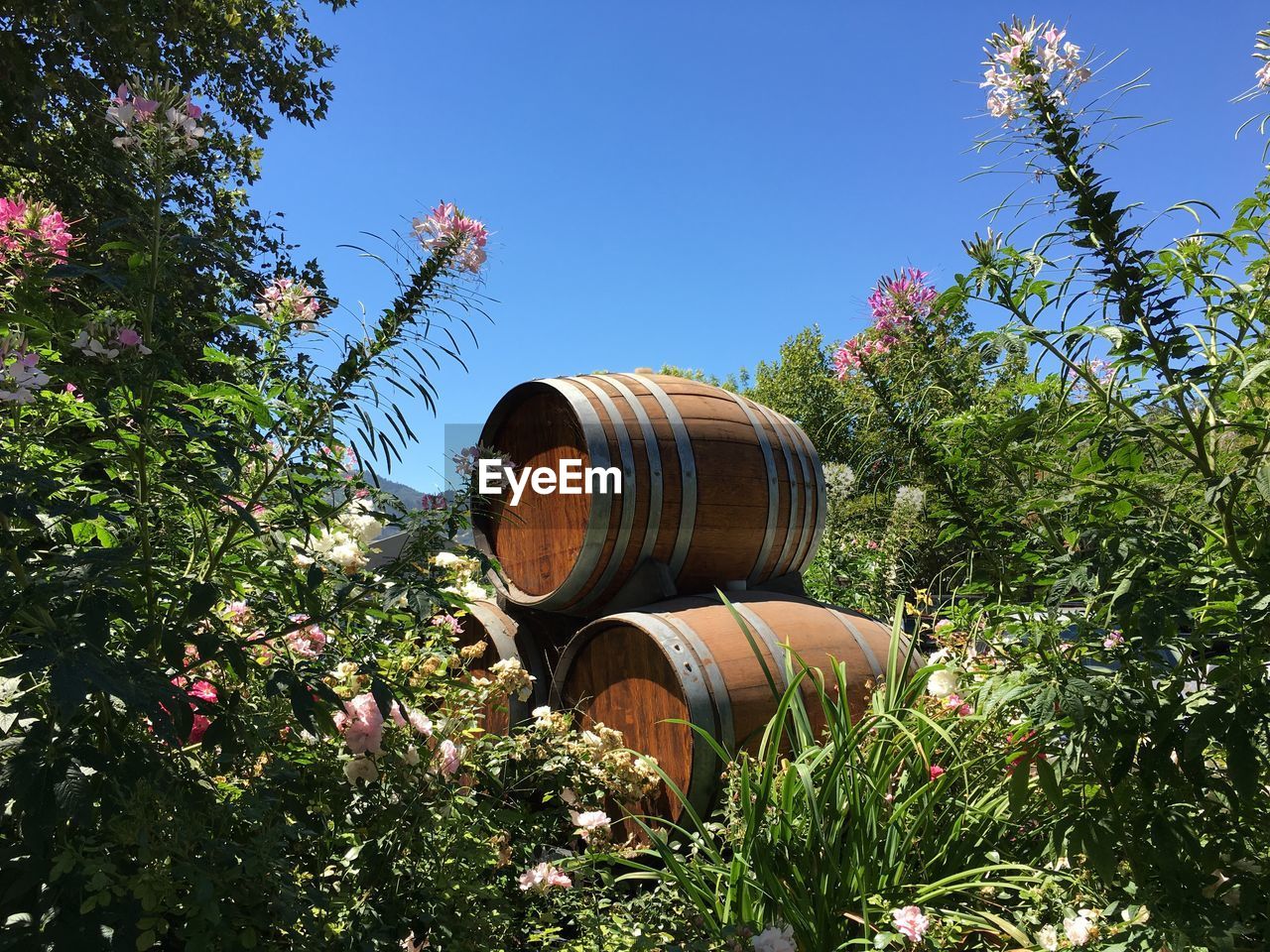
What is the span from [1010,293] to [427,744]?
1.57m

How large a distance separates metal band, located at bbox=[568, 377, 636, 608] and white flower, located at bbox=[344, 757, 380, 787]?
5.72ft

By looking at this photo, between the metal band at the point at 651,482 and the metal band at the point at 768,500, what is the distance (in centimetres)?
60

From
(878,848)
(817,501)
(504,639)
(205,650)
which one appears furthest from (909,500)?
(205,650)

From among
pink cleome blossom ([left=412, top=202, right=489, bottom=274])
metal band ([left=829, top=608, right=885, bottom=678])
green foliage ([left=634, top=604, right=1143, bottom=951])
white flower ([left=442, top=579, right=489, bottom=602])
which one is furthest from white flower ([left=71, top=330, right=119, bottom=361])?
metal band ([left=829, top=608, right=885, bottom=678])

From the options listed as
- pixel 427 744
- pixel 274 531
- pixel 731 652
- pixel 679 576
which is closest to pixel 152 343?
pixel 274 531

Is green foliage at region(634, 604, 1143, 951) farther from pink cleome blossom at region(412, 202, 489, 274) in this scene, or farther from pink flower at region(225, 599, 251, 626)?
pink cleome blossom at region(412, 202, 489, 274)

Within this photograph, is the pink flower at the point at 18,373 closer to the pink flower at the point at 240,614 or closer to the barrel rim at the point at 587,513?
the pink flower at the point at 240,614

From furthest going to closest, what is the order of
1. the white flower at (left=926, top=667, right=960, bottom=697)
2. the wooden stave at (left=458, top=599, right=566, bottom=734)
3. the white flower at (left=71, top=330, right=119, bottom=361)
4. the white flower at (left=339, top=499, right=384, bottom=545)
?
1. the wooden stave at (left=458, top=599, right=566, bottom=734)
2. the white flower at (left=926, top=667, right=960, bottom=697)
3. the white flower at (left=339, top=499, right=384, bottom=545)
4. the white flower at (left=71, top=330, right=119, bottom=361)

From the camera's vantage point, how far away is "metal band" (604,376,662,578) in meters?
3.49

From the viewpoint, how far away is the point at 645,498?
Result: 3471mm

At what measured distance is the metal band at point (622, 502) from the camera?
11.3ft

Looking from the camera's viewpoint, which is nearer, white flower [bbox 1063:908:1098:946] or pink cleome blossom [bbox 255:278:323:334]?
white flower [bbox 1063:908:1098:946]

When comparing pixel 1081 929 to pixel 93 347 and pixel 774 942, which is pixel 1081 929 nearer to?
pixel 774 942

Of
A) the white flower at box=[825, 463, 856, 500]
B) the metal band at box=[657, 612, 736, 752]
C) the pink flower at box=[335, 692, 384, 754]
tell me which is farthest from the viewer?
the white flower at box=[825, 463, 856, 500]
